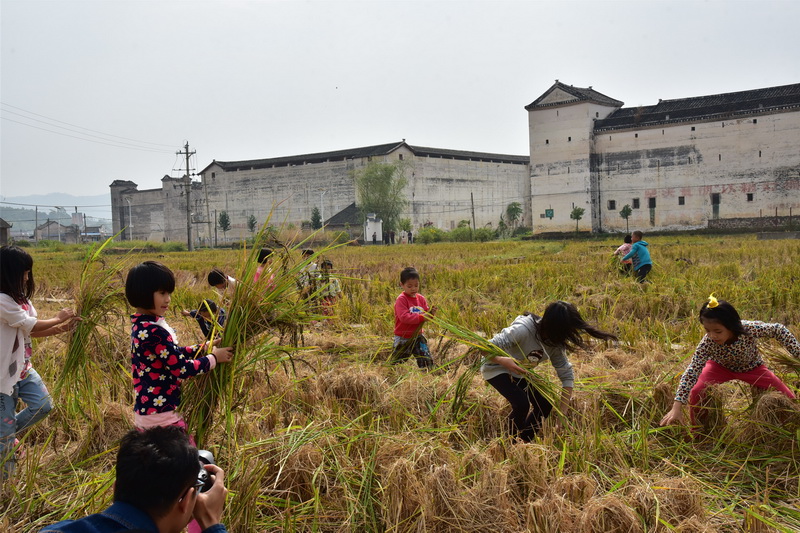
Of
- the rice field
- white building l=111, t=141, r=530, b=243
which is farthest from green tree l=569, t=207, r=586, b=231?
the rice field

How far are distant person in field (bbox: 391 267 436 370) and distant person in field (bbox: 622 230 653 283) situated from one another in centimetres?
568

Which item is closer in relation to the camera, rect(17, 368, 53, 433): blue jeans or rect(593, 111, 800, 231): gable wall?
rect(17, 368, 53, 433): blue jeans

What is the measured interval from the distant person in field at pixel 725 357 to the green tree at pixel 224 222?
156 feet

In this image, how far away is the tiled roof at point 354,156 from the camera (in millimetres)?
45406

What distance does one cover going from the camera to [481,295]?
357 inches

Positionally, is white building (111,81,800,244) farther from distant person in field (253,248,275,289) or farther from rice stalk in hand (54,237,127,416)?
distant person in field (253,248,275,289)

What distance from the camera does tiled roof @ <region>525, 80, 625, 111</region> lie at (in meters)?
38.5

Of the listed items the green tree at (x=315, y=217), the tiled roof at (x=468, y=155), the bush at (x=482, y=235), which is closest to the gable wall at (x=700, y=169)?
the bush at (x=482, y=235)

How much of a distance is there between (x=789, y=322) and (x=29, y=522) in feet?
21.6

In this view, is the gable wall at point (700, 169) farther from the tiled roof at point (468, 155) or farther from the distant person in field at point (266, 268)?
the distant person in field at point (266, 268)

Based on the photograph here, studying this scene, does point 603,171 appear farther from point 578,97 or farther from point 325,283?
point 325,283

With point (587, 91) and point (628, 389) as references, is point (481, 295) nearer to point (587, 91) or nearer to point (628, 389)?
point (628, 389)

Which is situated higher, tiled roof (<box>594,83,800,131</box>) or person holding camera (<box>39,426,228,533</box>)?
tiled roof (<box>594,83,800,131</box>)

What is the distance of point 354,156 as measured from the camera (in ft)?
151
